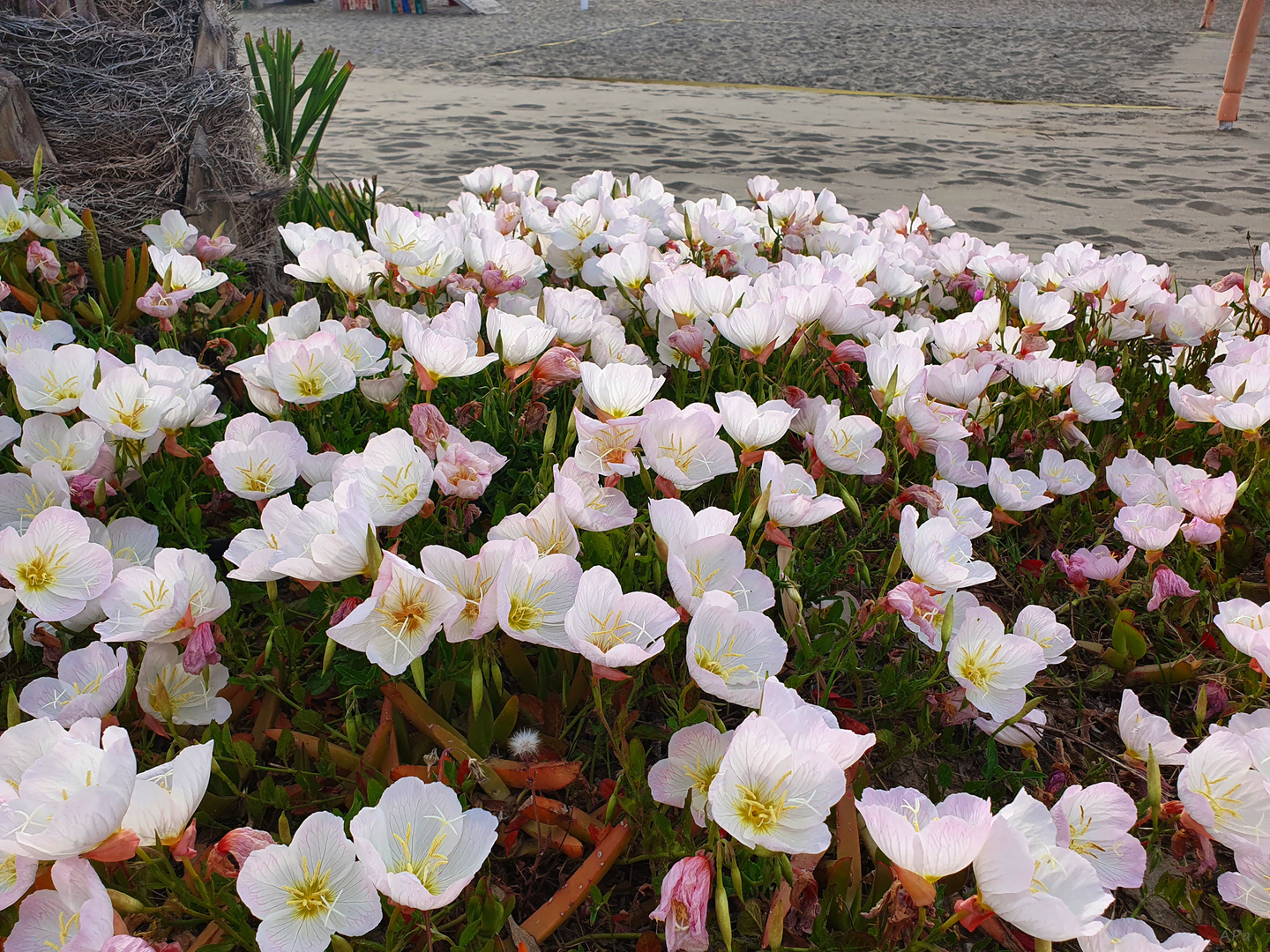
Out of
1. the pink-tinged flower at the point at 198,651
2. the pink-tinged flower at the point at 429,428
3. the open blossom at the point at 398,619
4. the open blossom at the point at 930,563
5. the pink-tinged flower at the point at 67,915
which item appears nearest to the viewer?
the pink-tinged flower at the point at 67,915

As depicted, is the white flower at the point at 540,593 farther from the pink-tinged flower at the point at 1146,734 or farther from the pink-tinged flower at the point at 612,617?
the pink-tinged flower at the point at 1146,734

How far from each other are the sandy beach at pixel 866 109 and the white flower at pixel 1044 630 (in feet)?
9.44

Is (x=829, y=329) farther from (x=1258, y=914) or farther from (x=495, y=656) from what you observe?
(x=1258, y=914)

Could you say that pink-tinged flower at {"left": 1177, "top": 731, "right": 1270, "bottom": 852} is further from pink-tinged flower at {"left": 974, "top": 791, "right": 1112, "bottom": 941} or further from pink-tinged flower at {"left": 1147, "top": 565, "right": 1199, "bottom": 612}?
pink-tinged flower at {"left": 1147, "top": 565, "right": 1199, "bottom": 612}

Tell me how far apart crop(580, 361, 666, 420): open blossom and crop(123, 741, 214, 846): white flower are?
0.76 meters

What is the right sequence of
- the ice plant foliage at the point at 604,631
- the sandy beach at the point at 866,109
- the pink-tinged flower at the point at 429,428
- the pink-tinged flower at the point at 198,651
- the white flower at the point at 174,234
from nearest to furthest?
1. the ice plant foliage at the point at 604,631
2. the pink-tinged flower at the point at 198,651
3. the pink-tinged flower at the point at 429,428
4. the white flower at the point at 174,234
5. the sandy beach at the point at 866,109

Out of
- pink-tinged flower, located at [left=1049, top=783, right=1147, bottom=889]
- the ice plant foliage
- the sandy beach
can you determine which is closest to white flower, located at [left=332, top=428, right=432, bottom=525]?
the ice plant foliage

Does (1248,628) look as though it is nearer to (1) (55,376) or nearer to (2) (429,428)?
(2) (429,428)

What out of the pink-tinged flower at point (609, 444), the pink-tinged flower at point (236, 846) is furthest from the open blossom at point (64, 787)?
the pink-tinged flower at point (609, 444)

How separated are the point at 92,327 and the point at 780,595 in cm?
188

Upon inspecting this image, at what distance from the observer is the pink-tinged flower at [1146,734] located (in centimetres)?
127

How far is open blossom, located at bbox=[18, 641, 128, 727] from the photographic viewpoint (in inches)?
43.6

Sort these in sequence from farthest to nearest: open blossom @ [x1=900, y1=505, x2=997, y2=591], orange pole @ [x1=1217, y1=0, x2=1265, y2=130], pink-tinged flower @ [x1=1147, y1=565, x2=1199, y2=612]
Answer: orange pole @ [x1=1217, y1=0, x2=1265, y2=130]
pink-tinged flower @ [x1=1147, y1=565, x2=1199, y2=612]
open blossom @ [x1=900, y1=505, x2=997, y2=591]

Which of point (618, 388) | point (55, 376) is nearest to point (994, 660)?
point (618, 388)
